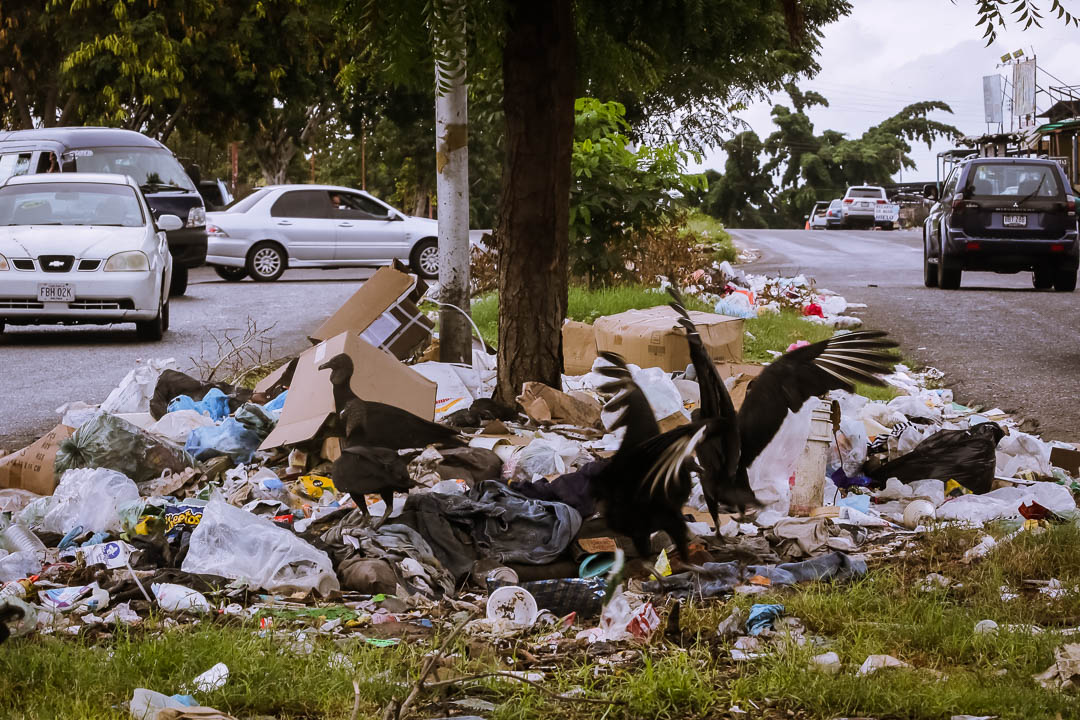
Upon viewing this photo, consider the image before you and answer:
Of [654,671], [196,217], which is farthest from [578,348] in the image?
[196,217]

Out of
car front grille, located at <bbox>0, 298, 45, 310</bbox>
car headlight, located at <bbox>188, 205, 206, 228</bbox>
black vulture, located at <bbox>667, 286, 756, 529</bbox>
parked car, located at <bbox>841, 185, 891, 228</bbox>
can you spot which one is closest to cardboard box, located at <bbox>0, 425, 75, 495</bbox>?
black vulture, located at <bbox>667, 286, 756, 529</bbox>

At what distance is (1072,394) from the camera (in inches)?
324

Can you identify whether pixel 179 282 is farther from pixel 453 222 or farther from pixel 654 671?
pixel 654 671

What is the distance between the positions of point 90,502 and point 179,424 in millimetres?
1417

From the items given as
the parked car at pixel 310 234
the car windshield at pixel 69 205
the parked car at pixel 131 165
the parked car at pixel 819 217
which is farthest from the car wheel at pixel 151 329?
the parked car at pixel 819 217

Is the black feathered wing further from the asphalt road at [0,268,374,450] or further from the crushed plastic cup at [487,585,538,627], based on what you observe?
the asphalt road at [0,268,374,450]

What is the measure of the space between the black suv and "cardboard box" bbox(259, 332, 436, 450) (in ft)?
36.8

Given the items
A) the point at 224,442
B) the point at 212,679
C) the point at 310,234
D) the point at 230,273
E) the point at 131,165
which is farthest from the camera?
the point at 230,273

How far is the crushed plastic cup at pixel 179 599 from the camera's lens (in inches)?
161

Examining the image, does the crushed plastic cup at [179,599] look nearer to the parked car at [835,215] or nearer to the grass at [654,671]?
the grass at [654,671]

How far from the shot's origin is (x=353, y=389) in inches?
228

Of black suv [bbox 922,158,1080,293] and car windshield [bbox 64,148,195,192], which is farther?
car windshield [bbox 64,148,195,192]

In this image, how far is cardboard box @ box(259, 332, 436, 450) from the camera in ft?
18.8

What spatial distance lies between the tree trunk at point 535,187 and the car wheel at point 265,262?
12273mm
